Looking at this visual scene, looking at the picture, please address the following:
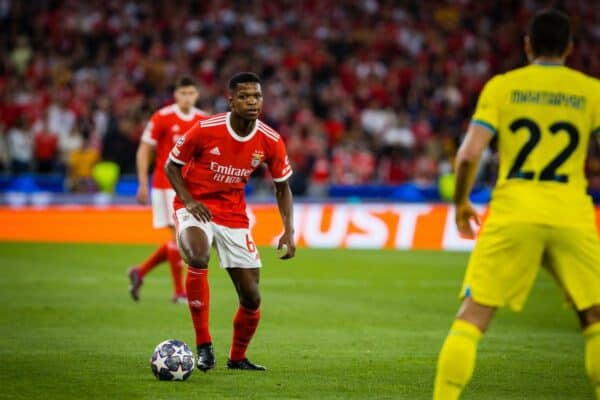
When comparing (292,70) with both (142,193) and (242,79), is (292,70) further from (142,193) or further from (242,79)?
(242,79)

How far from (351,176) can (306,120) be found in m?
1.87

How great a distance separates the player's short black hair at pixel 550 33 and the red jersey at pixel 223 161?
3159 millimetres

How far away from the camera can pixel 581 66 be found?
31.8 meters

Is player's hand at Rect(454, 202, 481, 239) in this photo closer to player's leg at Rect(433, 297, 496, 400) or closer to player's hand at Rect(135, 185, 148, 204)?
player's leg at Rect(433, 297, 496, 400)

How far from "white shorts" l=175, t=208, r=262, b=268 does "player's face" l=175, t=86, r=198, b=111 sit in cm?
468

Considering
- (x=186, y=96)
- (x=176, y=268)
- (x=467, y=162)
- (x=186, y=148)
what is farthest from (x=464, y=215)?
(x=176, y=268)

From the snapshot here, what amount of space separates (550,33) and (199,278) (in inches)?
144

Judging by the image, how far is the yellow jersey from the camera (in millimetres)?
6277

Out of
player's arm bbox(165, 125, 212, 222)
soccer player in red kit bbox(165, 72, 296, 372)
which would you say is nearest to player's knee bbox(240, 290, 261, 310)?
soccer player in red kit bbox(165, 72, 296, 372)

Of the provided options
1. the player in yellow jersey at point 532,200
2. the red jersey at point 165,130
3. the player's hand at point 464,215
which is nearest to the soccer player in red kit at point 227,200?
the player's hand at point 464,215

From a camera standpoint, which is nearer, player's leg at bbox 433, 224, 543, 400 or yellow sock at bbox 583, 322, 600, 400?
player's leg at bbox 433, 224, 543, 400

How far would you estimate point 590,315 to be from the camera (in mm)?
6344

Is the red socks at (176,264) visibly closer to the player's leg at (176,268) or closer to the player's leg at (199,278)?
the player's leg at (176,268)

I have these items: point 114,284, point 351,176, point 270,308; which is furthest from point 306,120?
point 270,308
